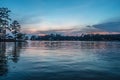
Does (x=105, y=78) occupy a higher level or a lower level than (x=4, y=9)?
lower

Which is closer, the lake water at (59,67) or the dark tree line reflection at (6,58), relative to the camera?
the lake water at (59,67)

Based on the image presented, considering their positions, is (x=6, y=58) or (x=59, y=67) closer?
(x=59, y=67)

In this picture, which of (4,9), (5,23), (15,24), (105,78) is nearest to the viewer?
(105,78)

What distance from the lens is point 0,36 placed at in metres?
120

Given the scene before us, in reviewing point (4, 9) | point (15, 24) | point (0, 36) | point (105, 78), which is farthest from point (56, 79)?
point (15, 24)

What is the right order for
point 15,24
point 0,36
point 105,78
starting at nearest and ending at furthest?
1. point 105,78
2. point 0,36
3. point 15,24

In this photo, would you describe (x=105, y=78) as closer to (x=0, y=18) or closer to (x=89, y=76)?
(x=89, y=76)

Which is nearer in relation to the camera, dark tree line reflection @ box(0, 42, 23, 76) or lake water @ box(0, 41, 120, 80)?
lake water @ box(0, 41, 120, 80)

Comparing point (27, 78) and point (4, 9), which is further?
point (4, 9)

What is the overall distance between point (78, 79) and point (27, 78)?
9.06ft

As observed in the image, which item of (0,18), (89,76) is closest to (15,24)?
(0,18)

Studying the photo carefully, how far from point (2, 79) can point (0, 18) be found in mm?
95971

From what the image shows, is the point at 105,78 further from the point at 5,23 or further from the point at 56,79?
the point at 5,23

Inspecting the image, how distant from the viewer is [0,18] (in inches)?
4166
